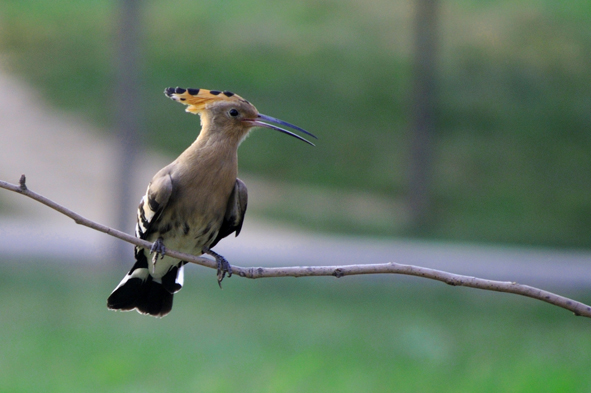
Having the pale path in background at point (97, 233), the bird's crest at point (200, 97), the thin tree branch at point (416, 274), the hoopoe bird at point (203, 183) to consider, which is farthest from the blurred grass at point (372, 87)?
the thin tree branch at point (416, 274)

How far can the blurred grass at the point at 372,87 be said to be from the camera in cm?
1045

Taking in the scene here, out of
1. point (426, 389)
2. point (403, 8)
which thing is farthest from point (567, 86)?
point (426, 389)

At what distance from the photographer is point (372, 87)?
1265 cm

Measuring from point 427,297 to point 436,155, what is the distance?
5144 mm

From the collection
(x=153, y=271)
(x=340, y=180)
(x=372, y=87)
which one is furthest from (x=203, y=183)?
(x=372, y=87)

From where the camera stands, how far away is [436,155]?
1152 cm

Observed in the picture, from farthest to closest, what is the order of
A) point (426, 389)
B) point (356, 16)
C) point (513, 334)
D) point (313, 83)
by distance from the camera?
point (356, 16), point (313, 83), point (513, 334), point (426, 389)

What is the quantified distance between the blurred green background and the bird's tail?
156cm

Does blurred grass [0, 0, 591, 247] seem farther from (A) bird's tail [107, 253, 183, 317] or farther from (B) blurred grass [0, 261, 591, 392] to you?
(A) bird's tail [107, 253, 183, 317]

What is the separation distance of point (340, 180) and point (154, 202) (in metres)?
8.82

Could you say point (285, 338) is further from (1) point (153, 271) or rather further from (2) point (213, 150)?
(2) point (213, 150)

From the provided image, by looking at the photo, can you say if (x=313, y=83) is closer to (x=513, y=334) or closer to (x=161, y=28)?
(x=161, y=28)

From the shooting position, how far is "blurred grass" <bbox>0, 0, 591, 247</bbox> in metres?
10.4

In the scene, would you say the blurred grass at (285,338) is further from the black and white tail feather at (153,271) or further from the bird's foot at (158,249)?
the bird's foot at (158,249)
